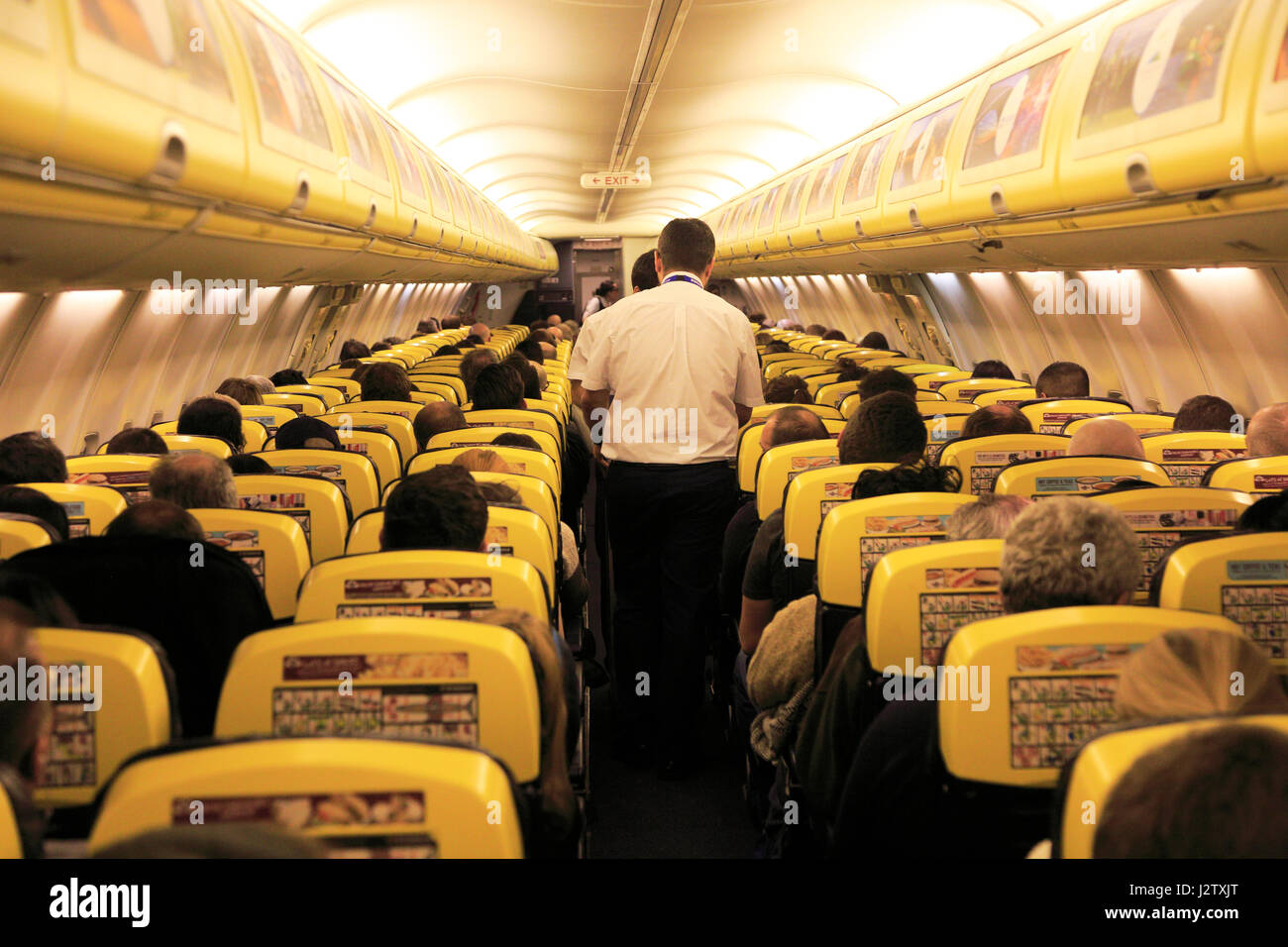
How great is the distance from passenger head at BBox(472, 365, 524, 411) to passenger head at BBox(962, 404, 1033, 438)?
2.97 meters

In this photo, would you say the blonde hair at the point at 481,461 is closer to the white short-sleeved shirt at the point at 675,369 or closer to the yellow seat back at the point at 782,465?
the white short-sleeved shirt at the point at 675,369

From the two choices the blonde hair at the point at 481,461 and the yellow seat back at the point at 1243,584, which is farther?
the blonde hair at the point at 481,461

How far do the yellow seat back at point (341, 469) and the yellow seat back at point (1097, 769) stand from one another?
13.1 ft

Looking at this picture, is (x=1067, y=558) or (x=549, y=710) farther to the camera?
(x=1067, y=558)

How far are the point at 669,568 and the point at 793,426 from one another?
1.04m

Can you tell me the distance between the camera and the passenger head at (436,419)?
6.48 metres

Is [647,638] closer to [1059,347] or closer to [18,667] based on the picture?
[18,667]

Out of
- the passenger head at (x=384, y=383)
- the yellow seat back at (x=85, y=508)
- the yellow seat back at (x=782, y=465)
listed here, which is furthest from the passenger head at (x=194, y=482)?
the passenger head at (x=384, y=383)

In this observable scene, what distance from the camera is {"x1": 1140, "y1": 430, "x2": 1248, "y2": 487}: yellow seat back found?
17.5ft

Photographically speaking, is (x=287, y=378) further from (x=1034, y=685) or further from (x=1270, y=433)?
(x=1034, y=685)

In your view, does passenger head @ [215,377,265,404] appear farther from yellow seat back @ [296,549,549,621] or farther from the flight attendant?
yellow seat back @ [296,549,549,621]

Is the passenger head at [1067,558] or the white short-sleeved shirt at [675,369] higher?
the white short-sleeved shirt at [675,369]

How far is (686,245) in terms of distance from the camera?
514cm

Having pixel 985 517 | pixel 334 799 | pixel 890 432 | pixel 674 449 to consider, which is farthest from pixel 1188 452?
pixel 334 799
